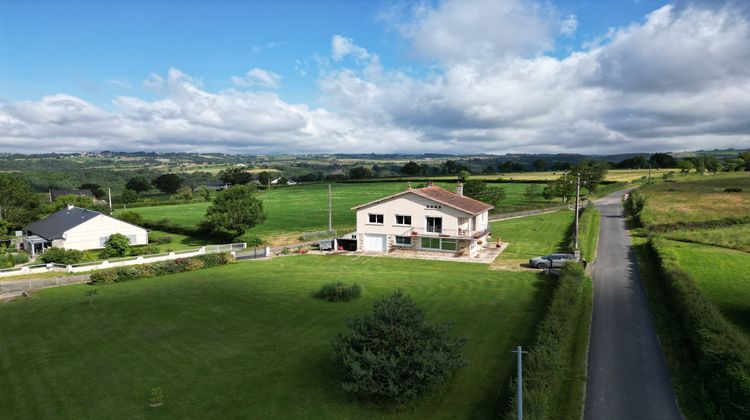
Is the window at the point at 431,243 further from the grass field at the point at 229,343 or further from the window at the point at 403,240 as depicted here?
the grass field at the point at 229,343

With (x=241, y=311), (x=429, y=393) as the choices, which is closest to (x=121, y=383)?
(x=241, y=311)

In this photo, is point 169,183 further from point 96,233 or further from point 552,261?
point 552,261

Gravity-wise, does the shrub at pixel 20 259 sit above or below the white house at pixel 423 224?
below

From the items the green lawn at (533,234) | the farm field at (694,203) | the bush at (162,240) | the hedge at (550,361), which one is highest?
the farm field at (694,203)

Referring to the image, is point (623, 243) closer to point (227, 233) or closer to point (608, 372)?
point (608, 372)

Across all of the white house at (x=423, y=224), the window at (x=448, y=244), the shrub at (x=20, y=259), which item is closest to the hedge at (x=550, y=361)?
the white house at (x=423, y=224)

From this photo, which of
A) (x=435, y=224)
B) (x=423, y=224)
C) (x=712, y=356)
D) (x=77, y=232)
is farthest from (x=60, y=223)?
(x=712, y=356)
